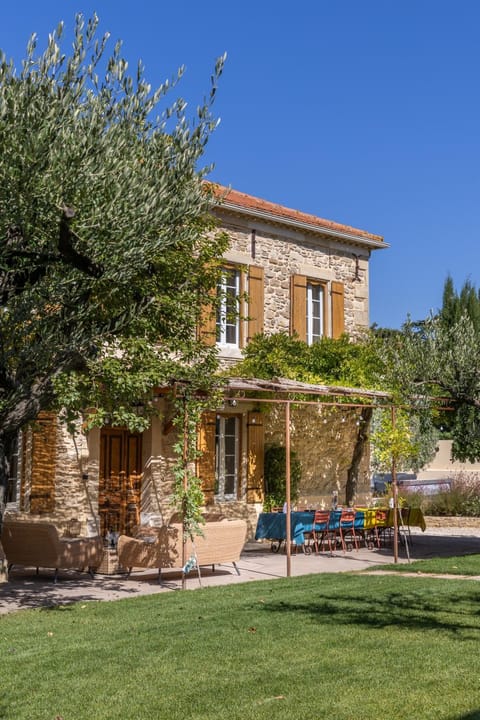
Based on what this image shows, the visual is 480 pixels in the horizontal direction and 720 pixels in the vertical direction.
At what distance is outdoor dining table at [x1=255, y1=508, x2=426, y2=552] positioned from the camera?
46.6 feet

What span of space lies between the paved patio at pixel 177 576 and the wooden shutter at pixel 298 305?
4.25m

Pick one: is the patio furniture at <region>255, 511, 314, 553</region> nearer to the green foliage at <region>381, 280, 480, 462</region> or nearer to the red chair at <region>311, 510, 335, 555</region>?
the red chair at <region>311, 510, 335, 555</region>

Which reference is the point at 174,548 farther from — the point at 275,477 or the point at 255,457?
the point at 275,477

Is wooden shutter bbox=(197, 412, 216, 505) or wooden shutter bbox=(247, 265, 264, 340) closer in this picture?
wooden shutter bbox=(197, 412, 216, 505)

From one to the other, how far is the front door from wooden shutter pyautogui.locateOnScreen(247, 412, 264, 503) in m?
2.39

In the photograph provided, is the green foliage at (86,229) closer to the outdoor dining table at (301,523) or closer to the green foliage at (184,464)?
the green foliage at (184,464)

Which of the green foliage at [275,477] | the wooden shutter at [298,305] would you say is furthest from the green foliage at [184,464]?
the wooden shutter at [298,305]

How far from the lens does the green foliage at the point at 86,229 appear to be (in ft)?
24.3

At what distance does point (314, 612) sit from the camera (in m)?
8.68

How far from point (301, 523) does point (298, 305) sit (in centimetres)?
483

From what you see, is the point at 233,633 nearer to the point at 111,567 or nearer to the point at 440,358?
the point at 111,567

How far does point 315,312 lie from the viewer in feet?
58.9

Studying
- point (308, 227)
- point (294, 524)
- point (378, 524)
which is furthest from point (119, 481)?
point (308, 227)

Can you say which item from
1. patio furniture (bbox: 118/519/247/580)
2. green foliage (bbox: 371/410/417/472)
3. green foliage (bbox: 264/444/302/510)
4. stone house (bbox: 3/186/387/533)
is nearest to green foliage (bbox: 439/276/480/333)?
stone house (bbox: 3/186/387/533)
